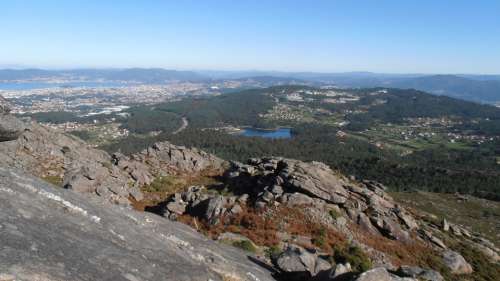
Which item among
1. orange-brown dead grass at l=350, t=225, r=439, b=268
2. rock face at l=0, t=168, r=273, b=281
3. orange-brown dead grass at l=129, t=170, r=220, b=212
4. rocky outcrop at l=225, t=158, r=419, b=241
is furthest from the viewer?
orange-brown dead grass at l=129, t=170, r=220, b=212

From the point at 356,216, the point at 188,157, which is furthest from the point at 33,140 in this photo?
the point at 356,216

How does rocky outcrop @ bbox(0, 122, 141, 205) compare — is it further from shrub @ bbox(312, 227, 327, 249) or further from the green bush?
the green bush

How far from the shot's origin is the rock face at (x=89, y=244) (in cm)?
1023

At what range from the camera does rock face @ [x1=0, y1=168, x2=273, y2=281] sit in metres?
10.2

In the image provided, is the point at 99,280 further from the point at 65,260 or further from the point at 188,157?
the point at 188,157

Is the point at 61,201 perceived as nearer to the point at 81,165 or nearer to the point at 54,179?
the point at 54,179

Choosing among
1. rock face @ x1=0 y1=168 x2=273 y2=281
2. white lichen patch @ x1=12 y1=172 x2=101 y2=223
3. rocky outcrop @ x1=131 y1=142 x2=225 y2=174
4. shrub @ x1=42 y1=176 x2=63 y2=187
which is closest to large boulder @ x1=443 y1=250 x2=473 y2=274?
rock face @ x1=0 y1=168 x2=273 y2=281

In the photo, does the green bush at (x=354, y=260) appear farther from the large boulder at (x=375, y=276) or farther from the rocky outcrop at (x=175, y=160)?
the rocky outcrop at (x=175, y=160)

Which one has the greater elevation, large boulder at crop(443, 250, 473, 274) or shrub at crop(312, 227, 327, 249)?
shrub at crop(312, 227, 327, 249)

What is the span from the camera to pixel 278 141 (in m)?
200

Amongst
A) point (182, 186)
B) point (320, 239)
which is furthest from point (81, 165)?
point (320, 239)

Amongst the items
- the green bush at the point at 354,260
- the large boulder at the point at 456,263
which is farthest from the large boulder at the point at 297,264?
the large boulder at the point at 456,263

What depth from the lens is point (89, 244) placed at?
12258mm

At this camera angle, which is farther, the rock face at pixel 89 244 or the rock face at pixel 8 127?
the rock face at pixel 8 127
